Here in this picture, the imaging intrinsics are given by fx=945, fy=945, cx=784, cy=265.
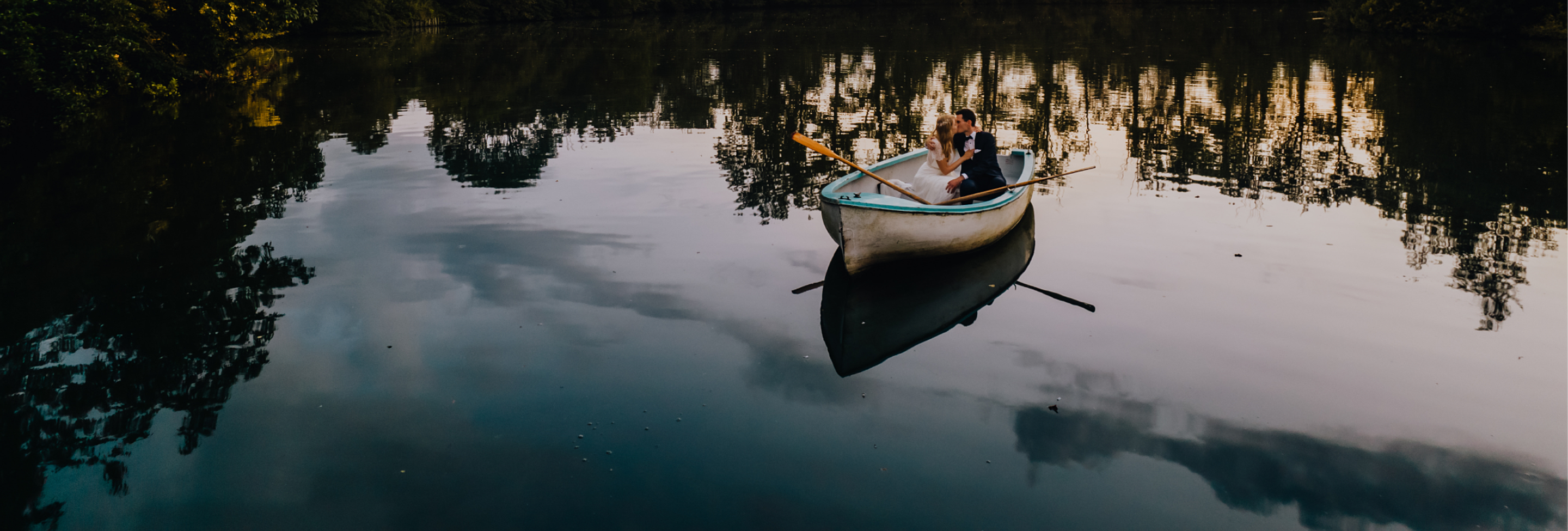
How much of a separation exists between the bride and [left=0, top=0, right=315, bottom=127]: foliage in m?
13.7

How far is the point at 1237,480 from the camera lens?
573 cm

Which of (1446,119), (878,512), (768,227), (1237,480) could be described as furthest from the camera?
(1446,119)

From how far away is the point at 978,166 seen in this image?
10.7m

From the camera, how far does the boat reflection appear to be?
7.89 meters

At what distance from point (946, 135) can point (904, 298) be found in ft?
8.94

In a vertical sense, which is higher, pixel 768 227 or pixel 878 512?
pixel 768 227

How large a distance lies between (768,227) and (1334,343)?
6170mm

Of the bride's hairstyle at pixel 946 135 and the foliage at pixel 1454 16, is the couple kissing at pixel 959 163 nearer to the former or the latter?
the bride's hairstyle at pixel 946 135

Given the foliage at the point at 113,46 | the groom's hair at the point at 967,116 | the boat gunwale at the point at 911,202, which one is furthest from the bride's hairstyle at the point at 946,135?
the foliage at the point at 113,46

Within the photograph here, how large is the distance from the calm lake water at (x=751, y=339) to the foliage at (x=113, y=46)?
3.07 feet

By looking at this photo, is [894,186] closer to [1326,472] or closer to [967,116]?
[967,116]


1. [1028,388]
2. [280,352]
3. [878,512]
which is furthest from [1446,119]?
[280,352]

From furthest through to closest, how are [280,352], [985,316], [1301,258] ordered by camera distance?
1. [1301,258]
2. [985,316]
3. [280,352]

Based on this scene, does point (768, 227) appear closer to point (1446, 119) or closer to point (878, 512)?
point (878, 512)
